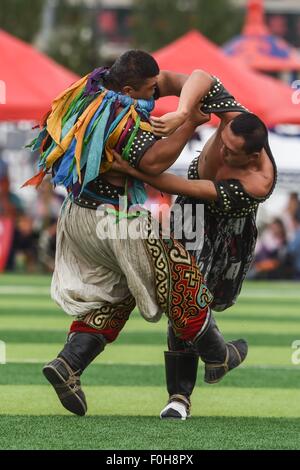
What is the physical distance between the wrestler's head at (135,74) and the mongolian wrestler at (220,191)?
0.64ft

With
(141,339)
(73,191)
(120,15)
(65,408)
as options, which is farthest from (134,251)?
(120,15)

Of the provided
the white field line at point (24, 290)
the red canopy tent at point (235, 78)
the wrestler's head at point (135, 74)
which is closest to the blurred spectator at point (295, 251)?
the red canopy tent at point (235, 78)

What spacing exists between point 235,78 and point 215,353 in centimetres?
1401

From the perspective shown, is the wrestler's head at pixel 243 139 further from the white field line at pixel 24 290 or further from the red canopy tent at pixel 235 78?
the red canopy tent at pixel 235 78

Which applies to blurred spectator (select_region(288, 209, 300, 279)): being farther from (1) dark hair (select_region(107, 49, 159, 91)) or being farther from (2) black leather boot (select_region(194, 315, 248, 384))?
(1) dark hair (select_region(107, 49, 159, 91))

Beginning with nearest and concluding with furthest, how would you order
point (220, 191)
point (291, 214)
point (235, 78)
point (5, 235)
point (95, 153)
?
point (95, 153)
point (220, 191)
point (235, 78)
point (5, 235)
point (291, 214)

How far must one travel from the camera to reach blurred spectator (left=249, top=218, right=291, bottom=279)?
2473cm

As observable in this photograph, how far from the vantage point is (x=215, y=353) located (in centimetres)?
786

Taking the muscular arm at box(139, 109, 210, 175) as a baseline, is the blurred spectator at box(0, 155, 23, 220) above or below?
below

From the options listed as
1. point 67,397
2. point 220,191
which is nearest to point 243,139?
point 220,191

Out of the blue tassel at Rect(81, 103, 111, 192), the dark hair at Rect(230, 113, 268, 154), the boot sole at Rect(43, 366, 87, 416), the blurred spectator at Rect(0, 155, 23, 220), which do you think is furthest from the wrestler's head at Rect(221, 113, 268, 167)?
the blurred spectator at Rect(0, 155, 23, 220)

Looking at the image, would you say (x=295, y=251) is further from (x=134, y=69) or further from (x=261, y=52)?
(x=134, y=69)

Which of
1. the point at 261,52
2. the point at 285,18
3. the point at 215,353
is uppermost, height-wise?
the point at 261,52

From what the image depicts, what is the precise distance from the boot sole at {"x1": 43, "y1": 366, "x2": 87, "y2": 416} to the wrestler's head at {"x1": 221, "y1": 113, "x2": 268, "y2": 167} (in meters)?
1.48
